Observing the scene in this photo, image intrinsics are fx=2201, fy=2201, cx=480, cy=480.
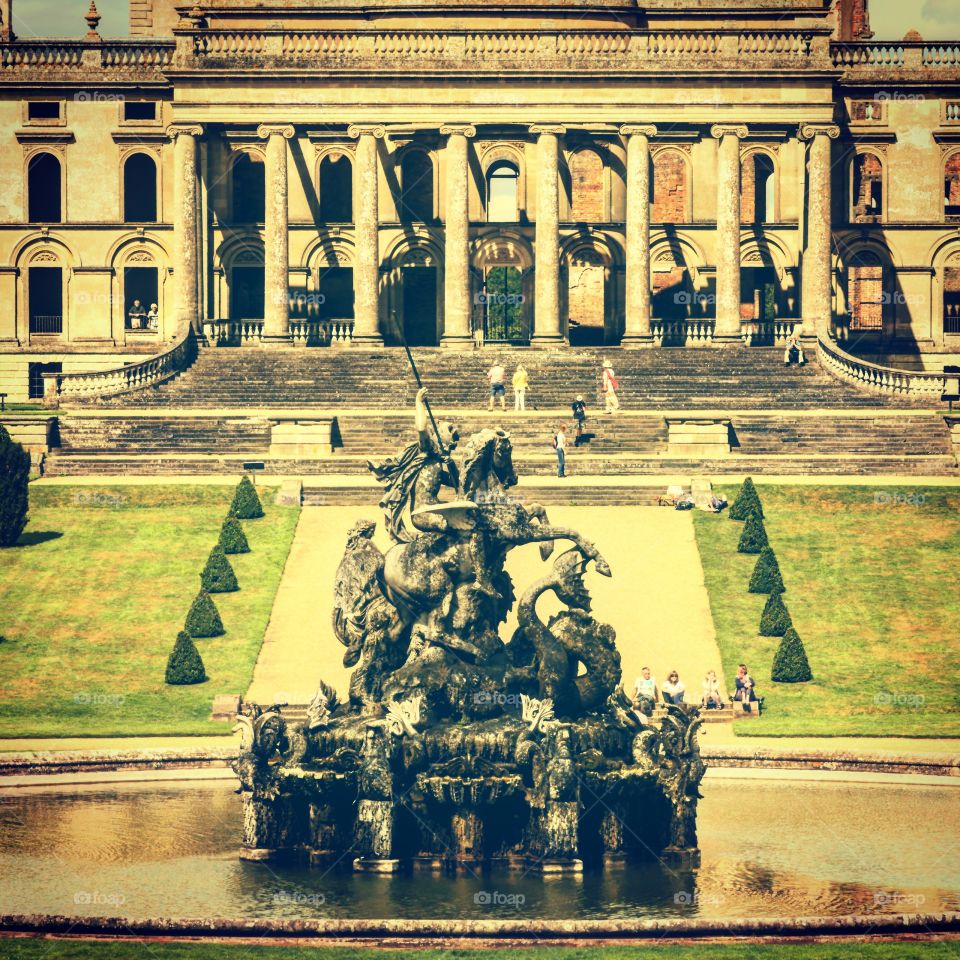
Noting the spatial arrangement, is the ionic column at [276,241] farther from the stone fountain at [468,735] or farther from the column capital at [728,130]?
the stone fountain at [468,735]

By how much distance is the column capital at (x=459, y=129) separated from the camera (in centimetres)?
7925

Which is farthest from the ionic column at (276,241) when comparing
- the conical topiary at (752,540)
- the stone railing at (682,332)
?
the conical topiary at (752,540)

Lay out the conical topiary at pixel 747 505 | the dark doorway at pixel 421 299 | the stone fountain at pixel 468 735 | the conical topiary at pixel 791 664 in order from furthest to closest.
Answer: the dark doorway at pixel 421 299 < the conical topiary at pixel 747 505 < the conical topiary at pixel 791 664 < the stone fountain at pixel 468 735

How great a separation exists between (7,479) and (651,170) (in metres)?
33.3

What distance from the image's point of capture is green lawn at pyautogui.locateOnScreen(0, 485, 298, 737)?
4491cm

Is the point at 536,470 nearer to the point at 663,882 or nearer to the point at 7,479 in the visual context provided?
the point at 7,479

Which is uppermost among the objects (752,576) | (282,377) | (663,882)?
(282,377)

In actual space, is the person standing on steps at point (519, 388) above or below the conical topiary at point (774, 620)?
above

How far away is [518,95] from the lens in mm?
79125

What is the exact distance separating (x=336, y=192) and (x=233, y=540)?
33.6 meters

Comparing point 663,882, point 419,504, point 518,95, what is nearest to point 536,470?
point 518,95

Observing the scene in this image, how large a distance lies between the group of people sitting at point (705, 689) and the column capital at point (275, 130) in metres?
38.8

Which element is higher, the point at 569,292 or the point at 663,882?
the point at 569,292

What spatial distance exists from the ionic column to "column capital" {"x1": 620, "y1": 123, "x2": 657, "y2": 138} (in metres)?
12.0
